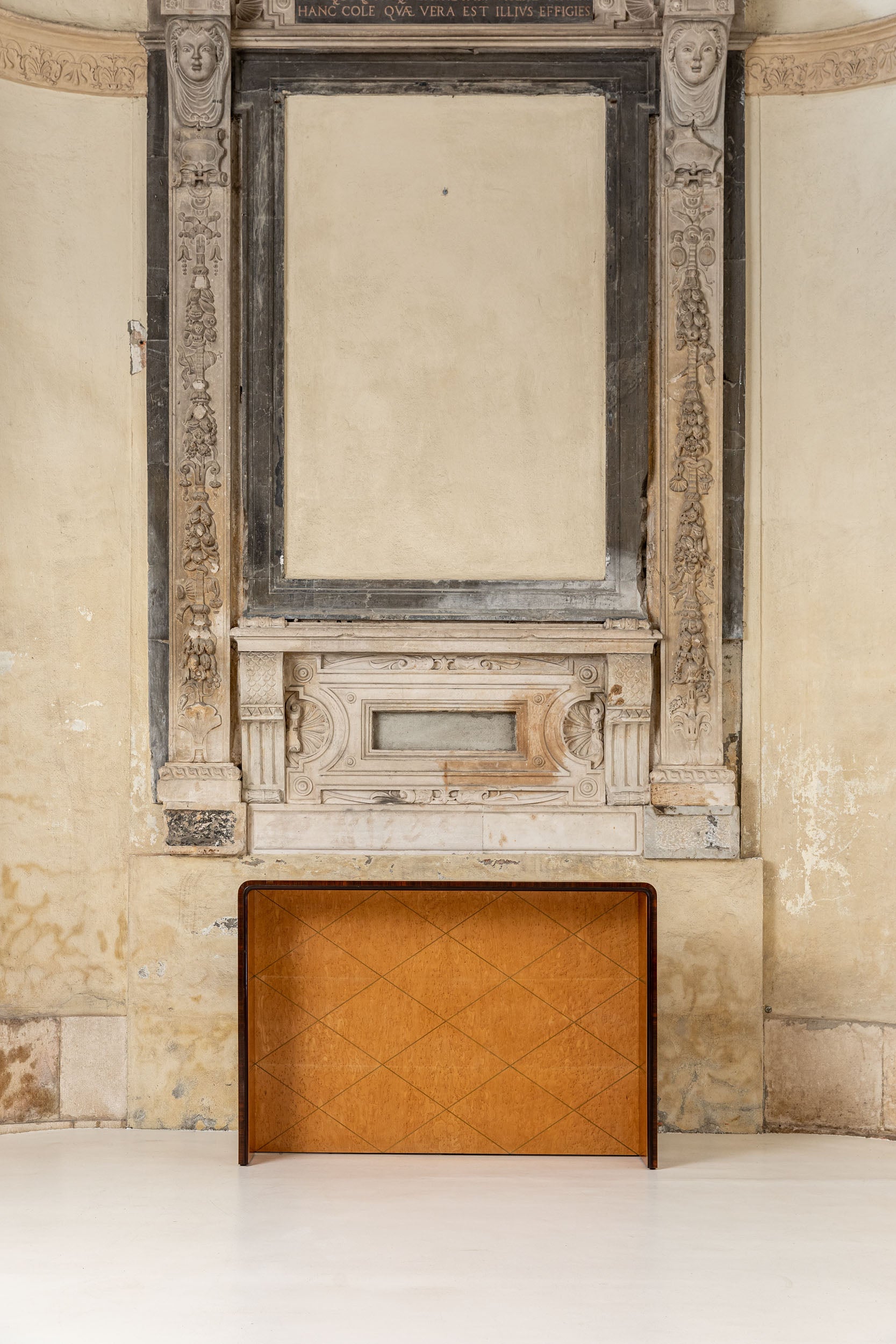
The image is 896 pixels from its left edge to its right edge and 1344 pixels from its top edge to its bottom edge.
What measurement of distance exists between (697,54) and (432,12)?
3.28 feet

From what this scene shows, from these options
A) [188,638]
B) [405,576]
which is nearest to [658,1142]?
[405,576]

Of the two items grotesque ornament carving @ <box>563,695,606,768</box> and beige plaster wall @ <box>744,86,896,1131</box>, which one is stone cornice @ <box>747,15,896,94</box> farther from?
grotesque ornament carving @ <box>563,695,606,768</box>

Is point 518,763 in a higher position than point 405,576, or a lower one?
lower

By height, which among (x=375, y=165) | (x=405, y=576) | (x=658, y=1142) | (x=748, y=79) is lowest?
(x=658, y=1142)

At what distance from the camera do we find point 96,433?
4.15 metres

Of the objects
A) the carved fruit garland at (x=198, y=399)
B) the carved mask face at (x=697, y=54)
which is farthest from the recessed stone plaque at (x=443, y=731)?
the carved mask face at (x=697, y=54)

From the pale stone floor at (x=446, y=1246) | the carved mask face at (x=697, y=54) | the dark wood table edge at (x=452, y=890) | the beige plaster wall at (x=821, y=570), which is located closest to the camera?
the pale stone floor at (x=446, y=1246)

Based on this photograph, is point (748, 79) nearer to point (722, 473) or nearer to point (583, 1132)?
point (722, 473)

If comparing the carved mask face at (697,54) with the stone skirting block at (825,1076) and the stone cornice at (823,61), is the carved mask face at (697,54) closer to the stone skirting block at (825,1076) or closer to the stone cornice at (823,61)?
the stone cornice at (823,61)

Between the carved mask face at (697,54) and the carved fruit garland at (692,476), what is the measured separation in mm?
357

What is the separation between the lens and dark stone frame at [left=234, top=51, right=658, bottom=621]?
160 inches

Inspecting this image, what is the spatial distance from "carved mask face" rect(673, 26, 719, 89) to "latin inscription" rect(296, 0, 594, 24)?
37cm

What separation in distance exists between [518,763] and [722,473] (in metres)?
1.35

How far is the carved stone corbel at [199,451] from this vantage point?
13.2ft
